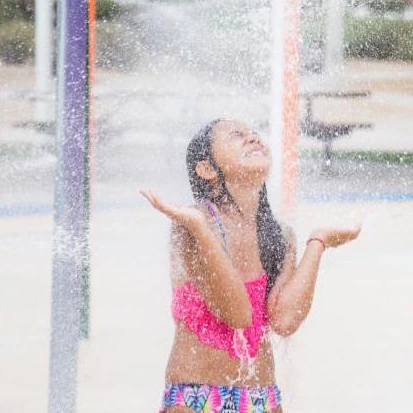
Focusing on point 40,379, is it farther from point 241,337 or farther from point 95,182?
point 95,182

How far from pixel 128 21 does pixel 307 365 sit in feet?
29.3

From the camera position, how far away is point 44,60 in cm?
1273

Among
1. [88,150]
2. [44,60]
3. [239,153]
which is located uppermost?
[239,153]

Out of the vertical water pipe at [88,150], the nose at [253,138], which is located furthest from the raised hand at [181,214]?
the vertical water pipe at [88,150]

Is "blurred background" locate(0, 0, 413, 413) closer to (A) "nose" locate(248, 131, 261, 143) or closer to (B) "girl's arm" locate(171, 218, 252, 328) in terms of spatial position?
(A) "nose" locate(248, 131, 261, 143)

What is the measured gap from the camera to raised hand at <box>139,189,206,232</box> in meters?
2.13

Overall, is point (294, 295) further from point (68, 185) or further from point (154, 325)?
point (154, 325)

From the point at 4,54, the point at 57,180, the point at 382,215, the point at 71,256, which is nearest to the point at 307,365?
the point at 71,256

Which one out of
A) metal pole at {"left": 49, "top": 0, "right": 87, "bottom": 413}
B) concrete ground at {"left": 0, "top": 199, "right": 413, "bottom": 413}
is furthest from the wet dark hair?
metal pole at {"left": 49, "top": 0, "right": 87, "bottom": 413}

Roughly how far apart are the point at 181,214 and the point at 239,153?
22cm

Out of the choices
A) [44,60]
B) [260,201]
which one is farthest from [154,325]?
[44,60]

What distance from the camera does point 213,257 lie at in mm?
2127

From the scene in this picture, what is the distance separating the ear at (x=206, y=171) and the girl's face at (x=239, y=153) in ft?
0.06

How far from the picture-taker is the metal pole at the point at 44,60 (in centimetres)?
1073
